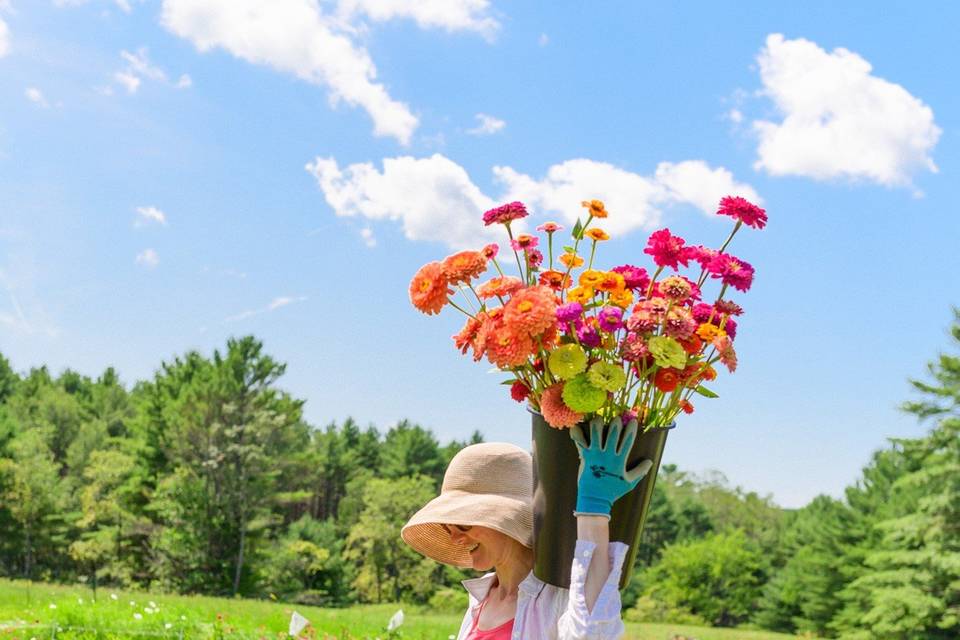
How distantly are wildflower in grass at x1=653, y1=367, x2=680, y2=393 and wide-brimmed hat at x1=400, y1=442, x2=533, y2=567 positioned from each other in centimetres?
47

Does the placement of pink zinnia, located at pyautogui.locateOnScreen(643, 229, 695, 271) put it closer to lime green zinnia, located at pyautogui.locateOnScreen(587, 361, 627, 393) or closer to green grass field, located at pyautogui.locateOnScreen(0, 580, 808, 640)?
lime green zinnia, located at pyautogui.locateOnScreen(587, 361, 627, 393)

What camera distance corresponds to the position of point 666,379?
1.95 meters

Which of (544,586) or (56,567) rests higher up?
(544,586)

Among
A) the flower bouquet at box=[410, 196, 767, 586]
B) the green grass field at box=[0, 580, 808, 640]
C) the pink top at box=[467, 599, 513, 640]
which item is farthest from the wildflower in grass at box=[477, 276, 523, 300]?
the green grass field at box=[0, 580, 808, 640]

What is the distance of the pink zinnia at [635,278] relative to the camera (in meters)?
2.05

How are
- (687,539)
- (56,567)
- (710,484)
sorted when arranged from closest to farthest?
(56,567) → (687,539) → (710,484)

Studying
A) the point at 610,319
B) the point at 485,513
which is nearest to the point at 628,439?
the point at 610,319

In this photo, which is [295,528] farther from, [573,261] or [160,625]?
[573,261]

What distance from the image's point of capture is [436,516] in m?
2.29

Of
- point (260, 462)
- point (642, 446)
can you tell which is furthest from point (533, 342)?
point (260, 462)

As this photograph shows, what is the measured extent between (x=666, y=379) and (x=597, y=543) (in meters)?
0.38

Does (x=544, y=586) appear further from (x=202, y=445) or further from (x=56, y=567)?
(x=56, y=567)

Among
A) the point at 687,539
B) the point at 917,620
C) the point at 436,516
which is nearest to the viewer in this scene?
the point at 436,516

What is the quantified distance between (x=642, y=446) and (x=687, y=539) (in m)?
35.0
